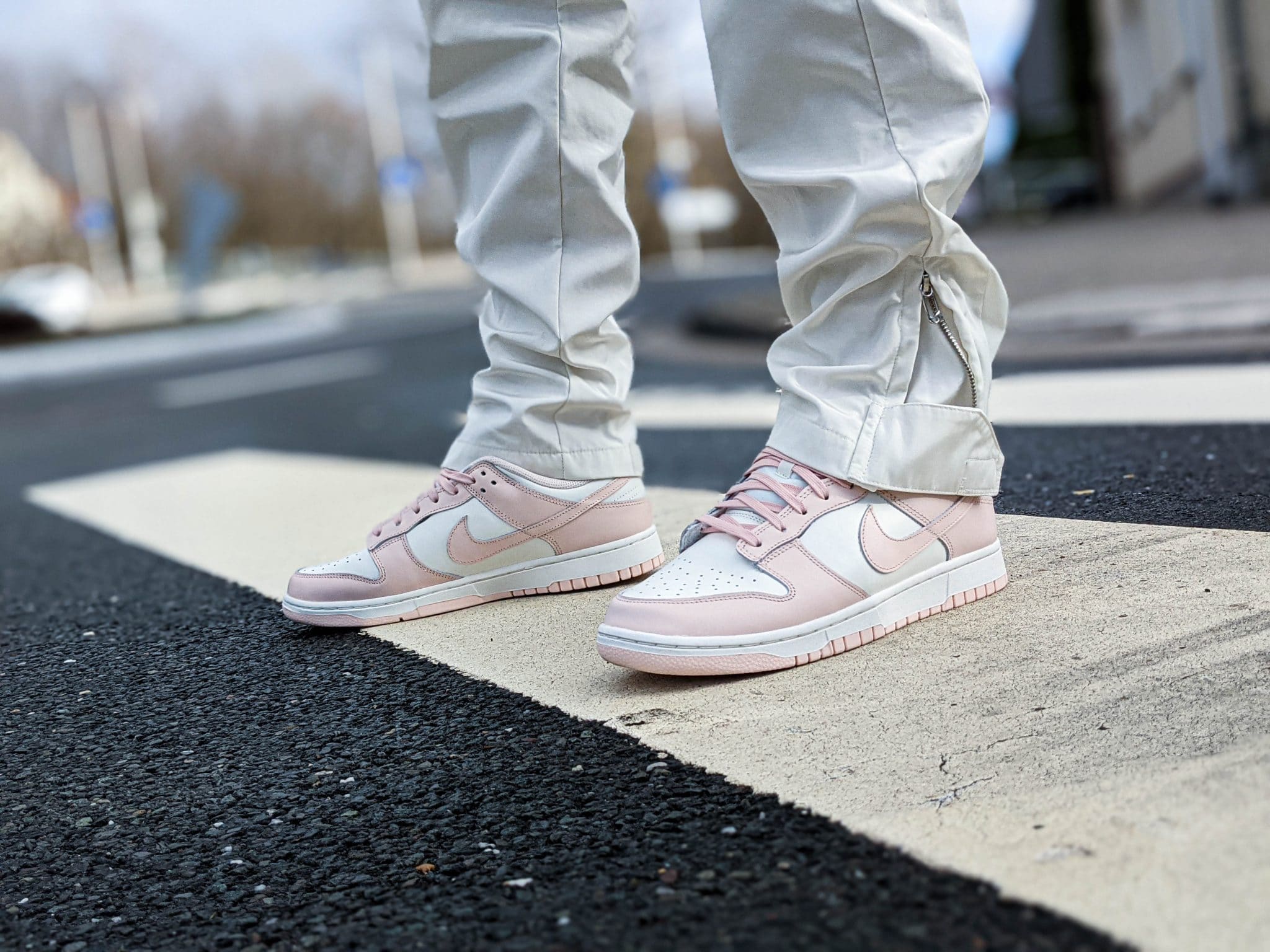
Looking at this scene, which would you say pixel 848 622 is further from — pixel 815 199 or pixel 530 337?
pixel 530 337

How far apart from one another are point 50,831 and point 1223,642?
1.08 m

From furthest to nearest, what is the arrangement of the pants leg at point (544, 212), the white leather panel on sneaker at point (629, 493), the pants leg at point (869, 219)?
the white leather panel on sneaker at point (629, 493), the pants leg at point (544, 212), the pants leg at point (869, 219)

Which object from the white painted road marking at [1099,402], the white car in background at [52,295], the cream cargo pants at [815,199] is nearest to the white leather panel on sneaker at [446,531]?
the cream cargo pants at [815,199]

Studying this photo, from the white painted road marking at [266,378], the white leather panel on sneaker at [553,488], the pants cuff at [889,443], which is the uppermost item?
the pants cuff at [889,443]

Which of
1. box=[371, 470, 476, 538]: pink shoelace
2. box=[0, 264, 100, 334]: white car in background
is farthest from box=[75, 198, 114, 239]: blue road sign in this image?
box=[371, 470, 476, 538]: pink shoelace

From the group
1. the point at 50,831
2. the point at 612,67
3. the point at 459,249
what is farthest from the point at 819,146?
the point at 50,831

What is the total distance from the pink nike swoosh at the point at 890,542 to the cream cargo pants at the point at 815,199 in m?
0.04

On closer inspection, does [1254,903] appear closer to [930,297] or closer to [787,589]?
[787,589]

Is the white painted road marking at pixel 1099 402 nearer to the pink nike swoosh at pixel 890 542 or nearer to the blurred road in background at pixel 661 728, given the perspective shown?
the blurred road in background at pixel 661 728

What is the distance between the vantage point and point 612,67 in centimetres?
160

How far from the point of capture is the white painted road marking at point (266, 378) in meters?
7.27

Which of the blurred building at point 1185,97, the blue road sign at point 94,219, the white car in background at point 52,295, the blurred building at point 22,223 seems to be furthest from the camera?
the blue road sign at point 94,219

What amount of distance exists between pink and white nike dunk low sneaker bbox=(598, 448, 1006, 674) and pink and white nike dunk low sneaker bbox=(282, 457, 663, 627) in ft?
0.92

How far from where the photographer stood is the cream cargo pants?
126 centimetres
